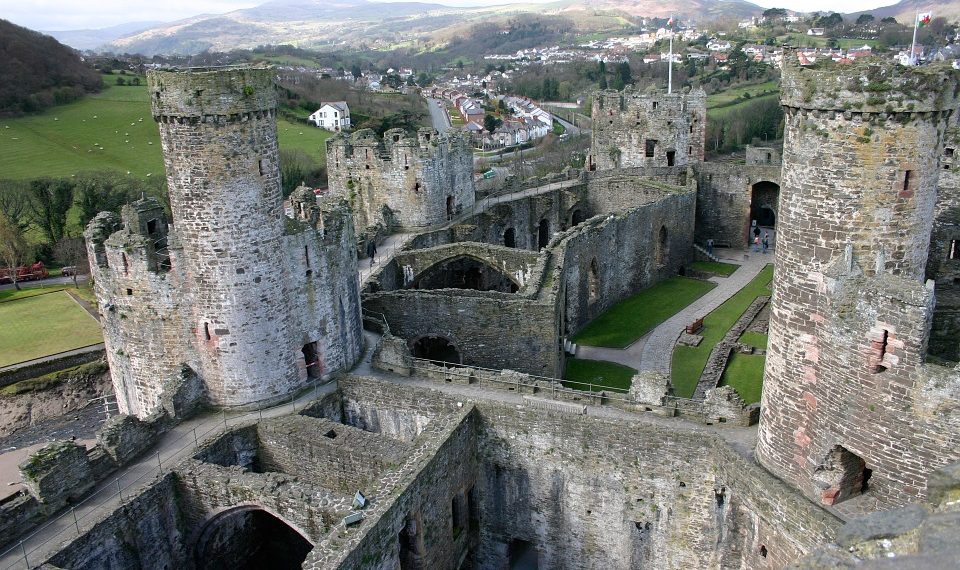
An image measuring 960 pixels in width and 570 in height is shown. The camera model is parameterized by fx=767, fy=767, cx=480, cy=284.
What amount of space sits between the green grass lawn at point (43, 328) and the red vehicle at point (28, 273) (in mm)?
4296

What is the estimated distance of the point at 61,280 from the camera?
4634 cm

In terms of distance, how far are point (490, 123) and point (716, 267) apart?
68.5m

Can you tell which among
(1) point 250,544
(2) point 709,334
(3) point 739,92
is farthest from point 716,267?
(3) point 739,92

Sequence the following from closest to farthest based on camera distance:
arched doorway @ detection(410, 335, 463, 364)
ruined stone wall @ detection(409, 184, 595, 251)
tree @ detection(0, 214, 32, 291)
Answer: arched doorway @ detection(410, 335, 463, 364)
ruined stone wall @ detection(409, 184, 595, 251)
tree @ detection(0, 214, 32, 291)

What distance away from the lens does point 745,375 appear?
83.9 feet

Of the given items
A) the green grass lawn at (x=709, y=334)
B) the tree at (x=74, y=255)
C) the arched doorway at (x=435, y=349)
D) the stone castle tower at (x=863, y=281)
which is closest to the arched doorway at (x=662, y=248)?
the green grass lawn at (x=709, y=334)

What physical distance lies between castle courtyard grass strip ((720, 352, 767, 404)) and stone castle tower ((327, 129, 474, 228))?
14120mm

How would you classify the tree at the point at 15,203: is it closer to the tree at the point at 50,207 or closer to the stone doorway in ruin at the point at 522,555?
the tree at the point at 50,207

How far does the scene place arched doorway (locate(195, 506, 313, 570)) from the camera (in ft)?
56.1

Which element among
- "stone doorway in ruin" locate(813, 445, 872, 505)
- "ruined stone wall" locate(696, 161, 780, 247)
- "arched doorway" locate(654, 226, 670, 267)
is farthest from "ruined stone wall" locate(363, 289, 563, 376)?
"ruined stone wall" locate(696, 161, 780, 247)

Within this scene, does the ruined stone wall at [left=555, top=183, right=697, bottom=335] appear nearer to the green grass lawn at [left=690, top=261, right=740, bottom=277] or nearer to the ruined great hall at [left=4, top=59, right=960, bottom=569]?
the green grass lawn at [left=690, top=261, right=740, bottom=277]

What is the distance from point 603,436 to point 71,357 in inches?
1123

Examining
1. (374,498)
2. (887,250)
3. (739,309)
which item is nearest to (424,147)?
(739,309)

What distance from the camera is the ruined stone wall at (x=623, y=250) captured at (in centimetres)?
2923
